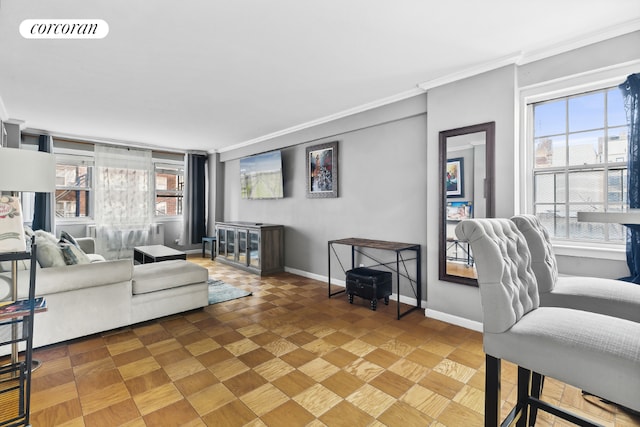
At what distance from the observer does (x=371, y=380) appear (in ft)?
6.60

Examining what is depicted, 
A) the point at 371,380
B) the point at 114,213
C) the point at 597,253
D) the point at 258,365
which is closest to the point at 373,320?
the point at 371,380

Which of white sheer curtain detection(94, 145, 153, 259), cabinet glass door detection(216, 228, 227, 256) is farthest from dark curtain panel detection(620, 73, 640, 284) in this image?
white sheer curtain detection(94, 145, 153, 259)

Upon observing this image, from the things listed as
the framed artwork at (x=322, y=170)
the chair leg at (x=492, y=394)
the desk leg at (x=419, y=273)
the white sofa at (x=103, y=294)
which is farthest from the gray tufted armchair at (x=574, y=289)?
the white sofa at (x=103, y=294)

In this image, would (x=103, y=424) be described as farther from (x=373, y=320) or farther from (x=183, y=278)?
(x=373, y=320)

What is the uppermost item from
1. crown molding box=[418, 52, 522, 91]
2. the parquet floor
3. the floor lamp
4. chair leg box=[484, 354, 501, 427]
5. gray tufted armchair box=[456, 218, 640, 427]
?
crown molding box=[418, 52, 522, 91]

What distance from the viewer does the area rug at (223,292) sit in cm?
373

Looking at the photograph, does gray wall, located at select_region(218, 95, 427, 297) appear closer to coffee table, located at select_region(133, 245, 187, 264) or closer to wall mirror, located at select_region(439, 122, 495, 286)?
wall mirror, located at select_region(439, 122, 495, 286)

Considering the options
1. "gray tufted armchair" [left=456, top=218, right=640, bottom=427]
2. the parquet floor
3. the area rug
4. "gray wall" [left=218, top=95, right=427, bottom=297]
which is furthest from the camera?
the area rug

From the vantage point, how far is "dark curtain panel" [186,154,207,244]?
22.4 feet

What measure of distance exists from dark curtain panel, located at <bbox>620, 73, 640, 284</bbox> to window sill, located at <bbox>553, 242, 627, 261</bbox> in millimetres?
111

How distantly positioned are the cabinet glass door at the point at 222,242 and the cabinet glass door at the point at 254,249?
36.7 inches

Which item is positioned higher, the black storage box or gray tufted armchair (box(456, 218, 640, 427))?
gray tufted armchair (box(456, 218, 640, 427))

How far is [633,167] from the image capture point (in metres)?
2.15

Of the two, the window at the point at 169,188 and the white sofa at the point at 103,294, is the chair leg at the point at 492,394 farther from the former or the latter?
the window at the point at 169,188
